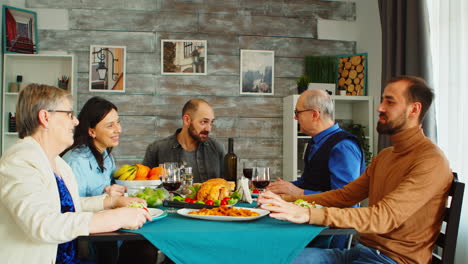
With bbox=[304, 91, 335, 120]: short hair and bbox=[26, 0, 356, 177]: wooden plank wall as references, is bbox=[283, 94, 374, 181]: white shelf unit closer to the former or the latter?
bbox=[26, 0, 356, 177]: wooden plank wall

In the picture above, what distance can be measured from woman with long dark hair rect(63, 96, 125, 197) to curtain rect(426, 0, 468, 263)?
241 centimetres

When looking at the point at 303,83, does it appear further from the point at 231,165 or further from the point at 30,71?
the point at 30,71

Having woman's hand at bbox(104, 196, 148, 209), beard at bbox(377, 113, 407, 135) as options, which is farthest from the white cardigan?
Answer: beard at bbox(377, 113, 407, 135)

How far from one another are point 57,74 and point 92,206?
2786 mm

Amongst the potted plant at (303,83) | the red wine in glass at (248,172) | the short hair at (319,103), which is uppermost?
the potted plant at (303,83)

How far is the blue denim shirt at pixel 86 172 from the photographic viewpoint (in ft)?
7.80

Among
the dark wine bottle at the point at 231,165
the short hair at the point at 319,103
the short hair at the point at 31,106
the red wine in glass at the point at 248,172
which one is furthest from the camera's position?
the dark wine bottle at the point at 231,165

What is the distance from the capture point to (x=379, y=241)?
1956 mm

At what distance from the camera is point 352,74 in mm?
4828

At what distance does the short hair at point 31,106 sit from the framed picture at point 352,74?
3.59 m

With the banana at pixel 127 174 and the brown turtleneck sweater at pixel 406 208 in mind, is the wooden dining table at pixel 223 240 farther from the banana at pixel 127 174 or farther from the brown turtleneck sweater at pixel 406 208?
the banana at pixel 127 174

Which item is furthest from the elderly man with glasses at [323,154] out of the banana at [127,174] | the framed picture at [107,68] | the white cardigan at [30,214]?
the framed picture at [107,68]

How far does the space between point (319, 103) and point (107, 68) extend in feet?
8.28

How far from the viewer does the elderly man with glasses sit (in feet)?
8.40
